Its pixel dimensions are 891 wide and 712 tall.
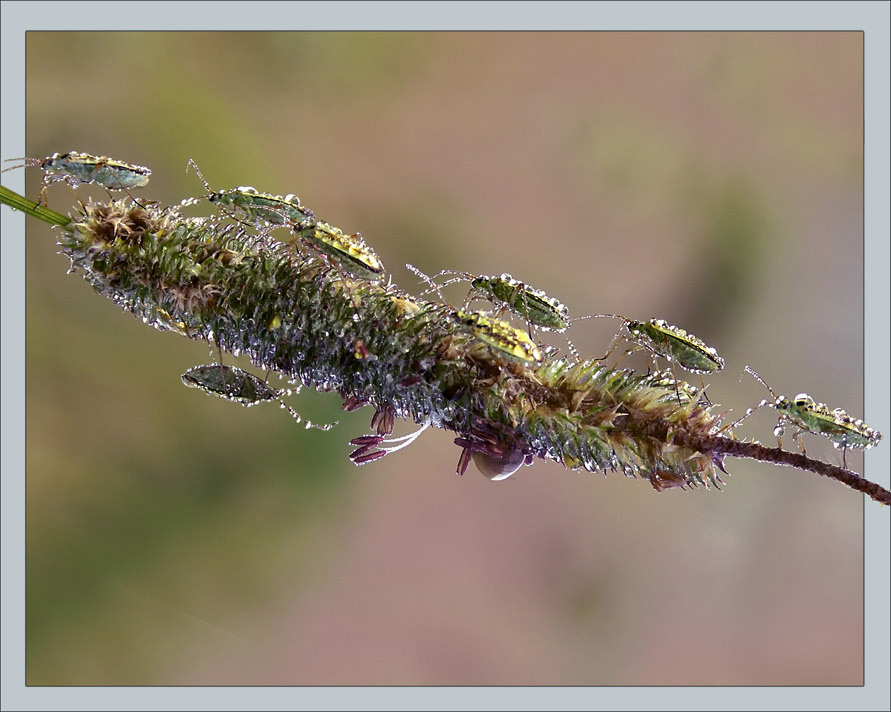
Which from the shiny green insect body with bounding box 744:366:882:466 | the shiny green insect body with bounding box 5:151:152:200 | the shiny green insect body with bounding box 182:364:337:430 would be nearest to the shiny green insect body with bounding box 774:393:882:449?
the shiny green insect body with bounding box 744:366:882:466

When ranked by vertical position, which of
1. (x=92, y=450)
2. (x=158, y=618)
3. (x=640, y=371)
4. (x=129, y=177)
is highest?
(x=129, y=177)

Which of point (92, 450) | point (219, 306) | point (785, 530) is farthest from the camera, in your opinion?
point (785, 530)

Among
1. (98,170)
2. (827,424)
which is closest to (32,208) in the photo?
(98,170)

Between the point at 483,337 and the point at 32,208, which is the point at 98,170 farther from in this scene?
the point at 483,337

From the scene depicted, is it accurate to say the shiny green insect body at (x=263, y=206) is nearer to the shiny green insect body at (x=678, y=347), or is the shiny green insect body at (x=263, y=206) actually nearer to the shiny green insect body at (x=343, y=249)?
the shiny green insect body at (x=343, y=249)

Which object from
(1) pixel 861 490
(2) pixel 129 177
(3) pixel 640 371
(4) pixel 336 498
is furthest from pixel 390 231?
(1) pixel 861 490

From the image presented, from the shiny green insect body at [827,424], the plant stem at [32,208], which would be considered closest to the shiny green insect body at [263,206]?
the plant stem at [32,208]

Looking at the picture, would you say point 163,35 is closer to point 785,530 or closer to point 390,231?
point 390,231
